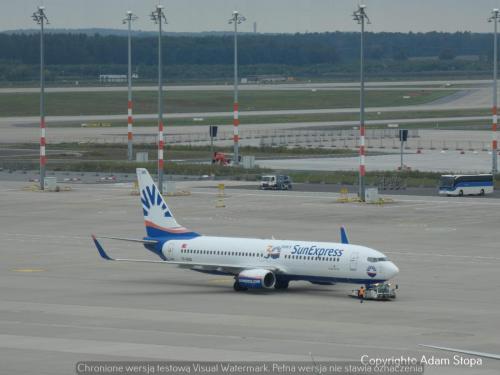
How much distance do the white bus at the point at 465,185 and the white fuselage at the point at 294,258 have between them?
173 ft

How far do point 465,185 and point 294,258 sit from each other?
5546 cm

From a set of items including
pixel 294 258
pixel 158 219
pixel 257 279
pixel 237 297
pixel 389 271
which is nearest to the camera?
pixel 389 271

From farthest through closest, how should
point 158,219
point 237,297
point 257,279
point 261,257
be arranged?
1. point 158,219
2. point 261,257
3. point 257,279
4. point 237,297

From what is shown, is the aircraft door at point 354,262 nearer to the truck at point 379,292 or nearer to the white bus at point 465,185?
the truck at point 379,292

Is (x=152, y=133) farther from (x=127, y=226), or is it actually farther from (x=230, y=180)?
(x=127, y=226)

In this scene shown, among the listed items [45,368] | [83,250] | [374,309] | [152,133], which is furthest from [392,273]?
[152,133]

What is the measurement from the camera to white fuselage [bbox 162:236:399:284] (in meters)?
60.3

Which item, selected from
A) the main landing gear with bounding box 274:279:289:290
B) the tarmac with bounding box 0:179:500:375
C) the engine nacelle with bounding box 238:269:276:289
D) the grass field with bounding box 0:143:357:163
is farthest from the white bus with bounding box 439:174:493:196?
the engine nacelle with bounding box 238:269:276:289

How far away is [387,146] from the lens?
17475 centimetres

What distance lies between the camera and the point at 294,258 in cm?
6228

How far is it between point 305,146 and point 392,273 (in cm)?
11627

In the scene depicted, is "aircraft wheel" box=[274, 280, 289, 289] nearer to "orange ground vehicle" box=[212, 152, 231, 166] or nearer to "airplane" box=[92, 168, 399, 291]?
"airplane" box=[92, 168, 399, 291]

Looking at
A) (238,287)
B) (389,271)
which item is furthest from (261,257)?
(389,271)

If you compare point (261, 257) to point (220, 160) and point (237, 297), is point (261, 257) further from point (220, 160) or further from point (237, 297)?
point (220, 160)
